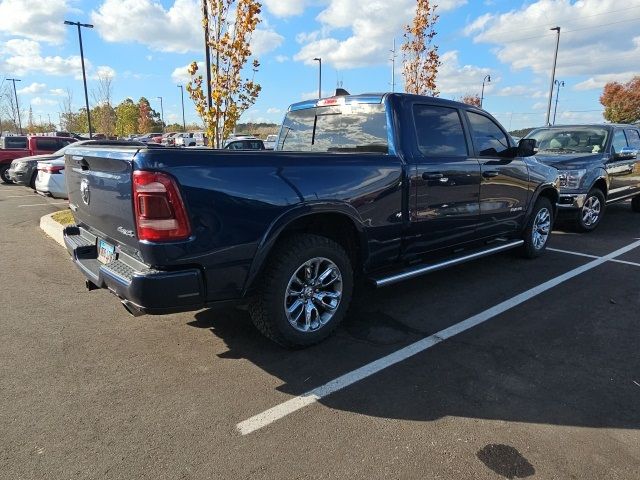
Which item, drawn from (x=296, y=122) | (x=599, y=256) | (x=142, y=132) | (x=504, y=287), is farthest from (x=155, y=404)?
(x=142, y=132)

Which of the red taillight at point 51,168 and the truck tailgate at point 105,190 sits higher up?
the truck tailgate at point 105,190

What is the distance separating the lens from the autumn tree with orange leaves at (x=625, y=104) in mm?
43969

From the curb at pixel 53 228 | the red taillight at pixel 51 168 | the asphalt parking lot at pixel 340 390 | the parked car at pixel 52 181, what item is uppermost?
the red taillight at pixel 51 168

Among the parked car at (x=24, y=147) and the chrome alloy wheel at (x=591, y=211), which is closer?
the chrome alloy wheel at (x=591, y=211)

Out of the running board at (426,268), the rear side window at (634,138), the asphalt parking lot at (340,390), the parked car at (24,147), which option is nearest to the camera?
the asphalt parking lot at (340,390)

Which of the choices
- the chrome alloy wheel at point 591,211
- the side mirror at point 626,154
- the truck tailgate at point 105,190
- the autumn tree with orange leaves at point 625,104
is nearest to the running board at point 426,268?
the truck tailgate at point 105,190

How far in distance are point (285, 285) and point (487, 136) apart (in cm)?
330

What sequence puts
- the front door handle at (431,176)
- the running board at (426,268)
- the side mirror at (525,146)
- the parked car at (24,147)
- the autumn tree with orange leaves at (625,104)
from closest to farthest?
the running board at (426,268) < the front door handle at (431,176) < the side mirror at (525,146) < the parked car at (24,147) < the autumn tree with orange leaves at (625,104)

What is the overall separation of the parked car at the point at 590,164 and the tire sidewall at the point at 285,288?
18.9 feet

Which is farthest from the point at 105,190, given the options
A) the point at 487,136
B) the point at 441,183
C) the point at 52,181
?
the point at 52,181

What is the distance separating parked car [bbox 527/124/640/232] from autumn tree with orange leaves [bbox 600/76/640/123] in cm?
4145

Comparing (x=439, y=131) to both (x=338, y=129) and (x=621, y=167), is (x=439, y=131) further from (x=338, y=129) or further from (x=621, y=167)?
(x=621, y=167)

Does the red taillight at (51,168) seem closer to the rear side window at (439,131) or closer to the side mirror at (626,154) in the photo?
the rear side window at (439,131)

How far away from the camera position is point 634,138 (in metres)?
9.63
